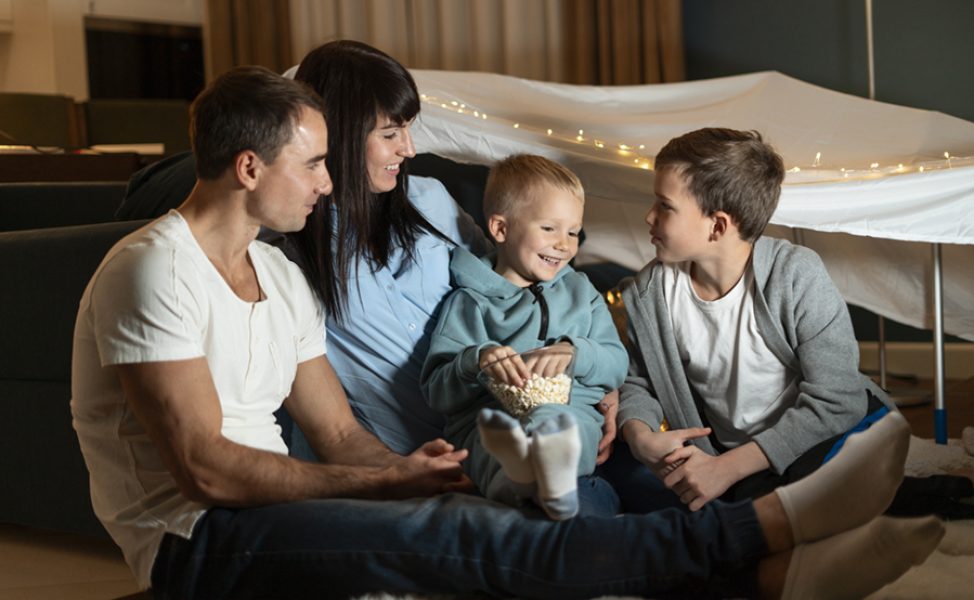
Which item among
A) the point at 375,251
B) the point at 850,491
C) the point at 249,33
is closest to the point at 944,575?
the point at 850,491

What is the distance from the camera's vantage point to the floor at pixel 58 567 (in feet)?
5.74

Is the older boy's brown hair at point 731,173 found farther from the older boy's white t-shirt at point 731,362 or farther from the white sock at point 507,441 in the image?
the white sock at point 507,441

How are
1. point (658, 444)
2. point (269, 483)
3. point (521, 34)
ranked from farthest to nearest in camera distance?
1. point (521, 34)
2. point (658, 444)
3. point (269, 483)

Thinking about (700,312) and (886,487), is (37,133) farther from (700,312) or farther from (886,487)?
(886,487)

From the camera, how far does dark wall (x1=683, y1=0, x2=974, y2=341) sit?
3133 millimetres

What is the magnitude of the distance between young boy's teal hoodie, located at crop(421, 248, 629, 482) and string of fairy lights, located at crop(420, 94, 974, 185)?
37 cm

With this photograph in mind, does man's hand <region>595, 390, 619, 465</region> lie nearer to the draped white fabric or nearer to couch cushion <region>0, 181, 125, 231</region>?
the draped white fabric

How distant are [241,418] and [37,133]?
2584 mm

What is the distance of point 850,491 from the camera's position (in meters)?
1.25

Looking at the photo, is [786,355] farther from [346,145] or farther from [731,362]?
[346,145]

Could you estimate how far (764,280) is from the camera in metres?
1.65

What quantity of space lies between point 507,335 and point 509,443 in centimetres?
42

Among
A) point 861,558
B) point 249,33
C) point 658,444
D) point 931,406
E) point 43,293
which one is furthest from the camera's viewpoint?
point 249,33

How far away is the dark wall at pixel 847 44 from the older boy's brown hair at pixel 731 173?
5.60 feet
